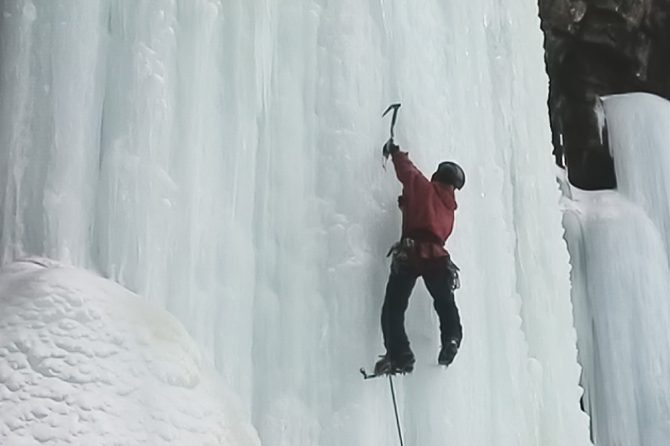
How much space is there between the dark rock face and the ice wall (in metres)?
3.25

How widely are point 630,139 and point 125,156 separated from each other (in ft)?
14.7

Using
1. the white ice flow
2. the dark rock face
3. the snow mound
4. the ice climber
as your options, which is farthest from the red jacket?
the dark rock face

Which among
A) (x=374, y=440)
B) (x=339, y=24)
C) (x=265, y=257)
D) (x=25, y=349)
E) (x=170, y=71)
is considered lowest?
(x=374, y=440)

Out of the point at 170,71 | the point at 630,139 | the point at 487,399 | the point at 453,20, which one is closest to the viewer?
the point at 170,71

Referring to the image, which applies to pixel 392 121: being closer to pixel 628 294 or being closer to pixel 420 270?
pixel 420 270

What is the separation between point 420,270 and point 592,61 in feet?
14.8

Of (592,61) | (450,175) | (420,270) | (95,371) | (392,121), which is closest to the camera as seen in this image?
(95,371)

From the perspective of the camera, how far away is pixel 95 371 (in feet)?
8.27

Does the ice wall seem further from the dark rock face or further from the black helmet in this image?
the dark rock face

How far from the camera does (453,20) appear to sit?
13.8 ft

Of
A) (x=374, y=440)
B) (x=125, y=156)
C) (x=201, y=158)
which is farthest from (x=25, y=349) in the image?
(x=374, y=440)

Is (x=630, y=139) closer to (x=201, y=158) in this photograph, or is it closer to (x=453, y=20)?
(x=453, y=20)

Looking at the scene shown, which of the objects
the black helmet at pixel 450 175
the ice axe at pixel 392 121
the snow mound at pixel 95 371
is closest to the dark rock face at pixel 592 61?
the ice axe at pixel 392 121

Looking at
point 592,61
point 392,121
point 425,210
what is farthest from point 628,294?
point 425,210
